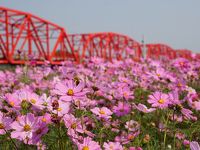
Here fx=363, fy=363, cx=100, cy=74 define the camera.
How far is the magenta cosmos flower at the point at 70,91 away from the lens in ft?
4.81

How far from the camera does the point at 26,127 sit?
136 centimetres

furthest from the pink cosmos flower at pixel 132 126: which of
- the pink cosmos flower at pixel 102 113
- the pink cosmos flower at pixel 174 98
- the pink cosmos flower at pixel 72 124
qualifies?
the pink cosmos flower at pixel 72 124

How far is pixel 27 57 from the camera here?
4.61 m

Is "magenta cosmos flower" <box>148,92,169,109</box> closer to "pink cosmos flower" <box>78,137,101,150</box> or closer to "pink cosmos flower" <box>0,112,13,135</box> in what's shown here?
"pink cosmos flower" <box>78,137,101,150</box>

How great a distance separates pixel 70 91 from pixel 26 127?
24 cm

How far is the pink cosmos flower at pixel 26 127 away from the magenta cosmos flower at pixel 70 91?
0.16m

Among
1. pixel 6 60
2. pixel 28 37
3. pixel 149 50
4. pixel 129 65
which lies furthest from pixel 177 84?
pixel 149 50

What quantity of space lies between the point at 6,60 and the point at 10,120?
43.7ft

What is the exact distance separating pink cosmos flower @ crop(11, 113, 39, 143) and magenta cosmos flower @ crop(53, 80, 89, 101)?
156mm

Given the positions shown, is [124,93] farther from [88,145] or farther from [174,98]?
[88,145]

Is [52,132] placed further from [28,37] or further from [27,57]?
[28,37]

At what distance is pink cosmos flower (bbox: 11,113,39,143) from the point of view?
136 cm

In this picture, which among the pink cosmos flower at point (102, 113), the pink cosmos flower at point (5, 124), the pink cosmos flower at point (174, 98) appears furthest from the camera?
the pink cosmos flower at point (102, 113)

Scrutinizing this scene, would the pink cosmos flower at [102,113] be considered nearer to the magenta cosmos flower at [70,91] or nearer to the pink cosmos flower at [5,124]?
the magenta cosmos flower at [70,91]
